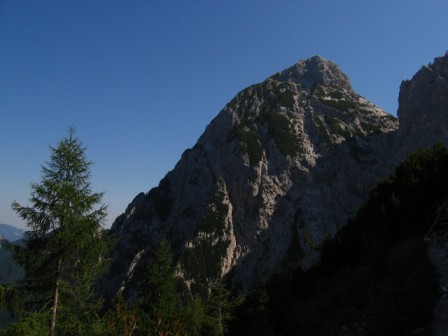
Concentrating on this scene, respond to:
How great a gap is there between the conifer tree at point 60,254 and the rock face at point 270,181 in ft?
293

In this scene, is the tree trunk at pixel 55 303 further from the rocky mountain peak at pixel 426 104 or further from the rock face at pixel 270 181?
the rocky mountain peak at pixel 426 104

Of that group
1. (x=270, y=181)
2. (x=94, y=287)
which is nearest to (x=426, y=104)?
(x=270, y=181)

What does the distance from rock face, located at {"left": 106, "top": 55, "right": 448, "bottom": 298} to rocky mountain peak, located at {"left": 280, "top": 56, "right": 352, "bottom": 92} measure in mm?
19074

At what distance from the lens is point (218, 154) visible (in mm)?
144375

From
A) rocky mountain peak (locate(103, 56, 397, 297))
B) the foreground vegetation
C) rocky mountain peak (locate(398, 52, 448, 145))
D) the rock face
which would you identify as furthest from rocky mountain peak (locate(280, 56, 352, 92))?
the foreground vegetation

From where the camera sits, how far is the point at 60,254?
1561cm

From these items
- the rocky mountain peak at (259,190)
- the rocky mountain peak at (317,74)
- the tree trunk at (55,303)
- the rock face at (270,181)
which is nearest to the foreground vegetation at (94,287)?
the tree trunk at (55,303)

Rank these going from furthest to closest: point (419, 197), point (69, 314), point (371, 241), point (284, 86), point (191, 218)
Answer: point (284, 86) → point (191, 218) → point (419, 197) → point (371, 241) → point (69, 314)

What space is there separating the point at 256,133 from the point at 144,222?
207 feet

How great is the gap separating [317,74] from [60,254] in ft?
627

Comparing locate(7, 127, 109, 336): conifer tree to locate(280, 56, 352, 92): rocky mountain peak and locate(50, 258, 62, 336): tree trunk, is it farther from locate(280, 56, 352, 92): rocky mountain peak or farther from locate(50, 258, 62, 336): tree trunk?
locate(280, 56, 352, 92): rocky mountain peak

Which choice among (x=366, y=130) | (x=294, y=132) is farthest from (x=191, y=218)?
(x=366, y=130)

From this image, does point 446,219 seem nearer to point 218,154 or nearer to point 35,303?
point 35,303

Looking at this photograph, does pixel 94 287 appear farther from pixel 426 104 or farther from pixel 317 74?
pixel 317 74
